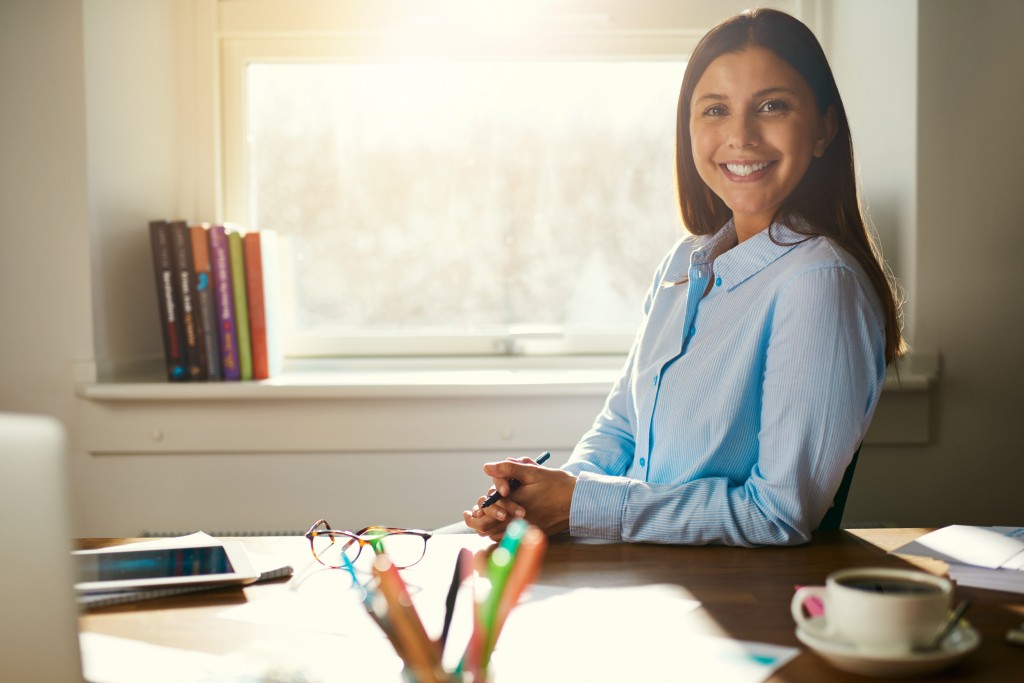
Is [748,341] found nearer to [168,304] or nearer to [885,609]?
[885,609]

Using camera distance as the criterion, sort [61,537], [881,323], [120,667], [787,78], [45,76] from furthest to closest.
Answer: [45,76] < [787,78] < [881,323] < [120,667] < [61,537]

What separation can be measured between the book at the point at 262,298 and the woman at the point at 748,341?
88cm

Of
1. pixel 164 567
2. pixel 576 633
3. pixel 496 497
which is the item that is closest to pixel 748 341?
pixel 496 497

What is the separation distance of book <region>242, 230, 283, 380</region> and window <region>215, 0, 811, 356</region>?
0.80ft

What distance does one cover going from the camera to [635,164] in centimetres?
247

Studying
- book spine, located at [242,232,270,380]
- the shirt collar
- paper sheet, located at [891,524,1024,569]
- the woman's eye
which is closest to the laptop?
paper sheet, located at [891,524,1024,569]

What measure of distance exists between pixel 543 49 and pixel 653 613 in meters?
1.79

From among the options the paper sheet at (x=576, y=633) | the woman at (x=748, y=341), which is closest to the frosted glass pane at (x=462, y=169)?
the woman at (x=748, y=341)

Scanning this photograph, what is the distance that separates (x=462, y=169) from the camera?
2.48 meters

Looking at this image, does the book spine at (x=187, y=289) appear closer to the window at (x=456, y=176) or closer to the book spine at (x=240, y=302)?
the book spine at (x=240, y=302)

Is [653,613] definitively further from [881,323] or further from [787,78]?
[787,78]

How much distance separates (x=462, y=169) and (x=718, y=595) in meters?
1.66

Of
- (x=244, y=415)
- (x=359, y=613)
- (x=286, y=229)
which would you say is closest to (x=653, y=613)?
(x=359, y=613)

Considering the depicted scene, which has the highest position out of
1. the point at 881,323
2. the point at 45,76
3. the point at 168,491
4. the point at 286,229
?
the point at 45,76
